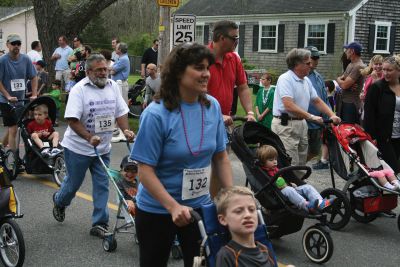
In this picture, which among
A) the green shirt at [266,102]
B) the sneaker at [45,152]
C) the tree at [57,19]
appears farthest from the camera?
the tree at [57,19]

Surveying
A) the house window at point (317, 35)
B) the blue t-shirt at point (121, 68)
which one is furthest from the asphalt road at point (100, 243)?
the house window at point (317, 35)

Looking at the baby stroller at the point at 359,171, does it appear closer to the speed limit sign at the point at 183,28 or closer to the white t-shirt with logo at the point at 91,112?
the white t-shirt with logo at the point at 91,112

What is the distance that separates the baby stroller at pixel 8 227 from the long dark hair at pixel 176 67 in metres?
2.44

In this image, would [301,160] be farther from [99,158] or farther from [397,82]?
[99,158]

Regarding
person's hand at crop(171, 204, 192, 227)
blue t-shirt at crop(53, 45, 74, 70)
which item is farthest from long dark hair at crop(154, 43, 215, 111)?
blue t-shirt at crop(53, 45, 74, 70)

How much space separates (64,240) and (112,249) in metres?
0.67

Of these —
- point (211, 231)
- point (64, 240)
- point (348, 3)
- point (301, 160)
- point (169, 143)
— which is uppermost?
point (348, 3)

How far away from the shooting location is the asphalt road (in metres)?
5.36

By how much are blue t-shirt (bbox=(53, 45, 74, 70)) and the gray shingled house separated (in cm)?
1509

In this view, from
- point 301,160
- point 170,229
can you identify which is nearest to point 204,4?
point 301,160

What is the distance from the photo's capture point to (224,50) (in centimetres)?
534

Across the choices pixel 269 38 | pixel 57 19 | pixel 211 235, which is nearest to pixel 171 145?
pixel 211 235

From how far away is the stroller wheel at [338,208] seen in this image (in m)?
5.80

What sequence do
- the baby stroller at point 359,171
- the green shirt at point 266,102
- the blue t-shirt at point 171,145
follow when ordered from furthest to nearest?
the green shirt at point 266,102 < the baby stroller at point 359,171 < the blue t-shirt at point 171,145
